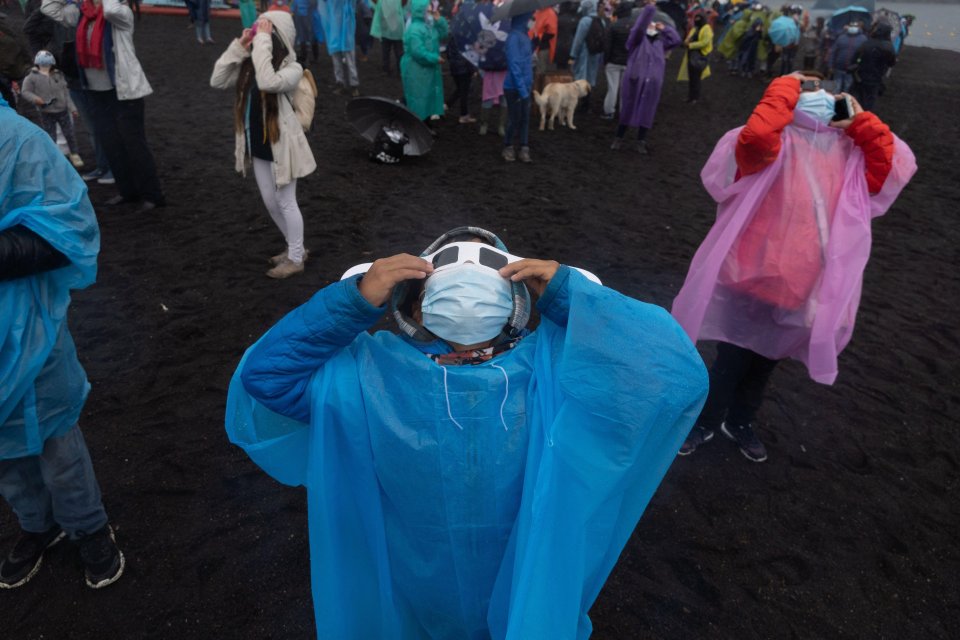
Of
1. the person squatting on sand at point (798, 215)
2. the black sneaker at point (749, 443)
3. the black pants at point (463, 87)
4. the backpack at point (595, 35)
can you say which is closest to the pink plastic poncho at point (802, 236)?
the person squatting on sand at point (798, 215)

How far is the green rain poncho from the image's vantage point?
755 cm

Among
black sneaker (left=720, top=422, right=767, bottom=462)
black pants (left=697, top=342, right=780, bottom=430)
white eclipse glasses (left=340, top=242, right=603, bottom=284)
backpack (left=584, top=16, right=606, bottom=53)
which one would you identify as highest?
white eclipse glasses (left=340, top=242, right=603, bottom=284)

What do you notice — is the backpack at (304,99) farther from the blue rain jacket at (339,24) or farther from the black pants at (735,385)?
the blue rain jacket at (339,24)

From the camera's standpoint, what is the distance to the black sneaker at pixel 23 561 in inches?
89.5

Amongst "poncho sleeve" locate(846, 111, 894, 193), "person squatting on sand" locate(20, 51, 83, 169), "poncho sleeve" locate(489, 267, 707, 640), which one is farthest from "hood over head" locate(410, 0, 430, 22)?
"poncho sleeve" locate(489, 267, 707, 640)

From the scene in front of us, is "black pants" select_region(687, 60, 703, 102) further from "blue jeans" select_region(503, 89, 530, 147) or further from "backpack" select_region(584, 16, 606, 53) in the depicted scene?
"blue jeans" select_region(503, 89, 530, 147)

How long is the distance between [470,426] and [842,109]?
81.9 inches

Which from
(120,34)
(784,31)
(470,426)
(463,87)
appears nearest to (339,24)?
(463,87)

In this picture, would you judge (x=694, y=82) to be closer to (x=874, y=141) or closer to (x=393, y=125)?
(x=393, y=125)

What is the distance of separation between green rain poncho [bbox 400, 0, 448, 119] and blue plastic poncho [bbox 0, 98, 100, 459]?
6.35 meters

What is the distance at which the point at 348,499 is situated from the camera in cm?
151

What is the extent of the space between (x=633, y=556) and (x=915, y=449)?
6.13 feet

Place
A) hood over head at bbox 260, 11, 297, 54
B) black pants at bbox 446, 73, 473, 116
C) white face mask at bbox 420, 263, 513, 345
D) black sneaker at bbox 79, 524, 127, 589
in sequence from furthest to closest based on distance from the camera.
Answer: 1. black pants at bbox 446, 73, 473, 116
2. hood over head at bbox 260, 11, 297, 54
3. black sneaker at bbox 79, 524, 127, 589
4. white face mask at bbox 420, 263, 513, 345

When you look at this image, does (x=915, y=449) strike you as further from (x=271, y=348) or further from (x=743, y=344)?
(x=271, y=348)
